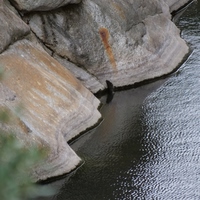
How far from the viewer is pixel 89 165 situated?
11.2m

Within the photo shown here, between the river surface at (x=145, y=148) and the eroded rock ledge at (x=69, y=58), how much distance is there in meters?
0.46

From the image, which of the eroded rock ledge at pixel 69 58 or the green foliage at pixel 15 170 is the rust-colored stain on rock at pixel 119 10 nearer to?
the eroded rock ledge at pixel 69 58

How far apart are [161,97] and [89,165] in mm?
4533

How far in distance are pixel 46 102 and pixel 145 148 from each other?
8.96 feet

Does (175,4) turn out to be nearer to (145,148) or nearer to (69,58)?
(69,58)

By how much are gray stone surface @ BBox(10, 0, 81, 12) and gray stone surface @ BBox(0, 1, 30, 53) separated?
0.43 meters

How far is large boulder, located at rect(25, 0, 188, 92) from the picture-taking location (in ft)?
47.5

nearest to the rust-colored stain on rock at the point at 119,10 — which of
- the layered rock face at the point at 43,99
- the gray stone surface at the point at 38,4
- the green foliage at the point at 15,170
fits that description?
the gray stone surface at the point at 38,4

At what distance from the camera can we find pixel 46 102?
11914 mm

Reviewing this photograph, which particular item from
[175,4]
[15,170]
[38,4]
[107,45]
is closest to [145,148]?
[107,45]

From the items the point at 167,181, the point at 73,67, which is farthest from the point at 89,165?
the point at 73,67

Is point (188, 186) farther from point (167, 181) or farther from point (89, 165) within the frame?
point (89, 165)

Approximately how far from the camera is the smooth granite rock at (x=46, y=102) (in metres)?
10.6

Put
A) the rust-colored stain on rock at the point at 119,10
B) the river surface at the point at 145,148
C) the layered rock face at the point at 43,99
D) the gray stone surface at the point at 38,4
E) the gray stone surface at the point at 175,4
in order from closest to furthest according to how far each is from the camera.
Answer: the river surface at the point at 145,148
the layered rock face at the point at 43,99
the gray stone surface at the point at 38,4
the rust-colored stain on rock at the point at 119,10
the gray stone surface at the point at 175,4
